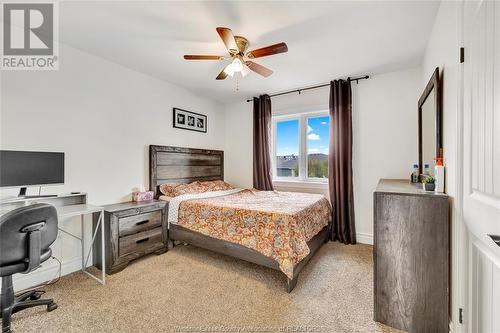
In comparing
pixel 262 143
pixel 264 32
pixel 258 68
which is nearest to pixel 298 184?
pixel 262 143

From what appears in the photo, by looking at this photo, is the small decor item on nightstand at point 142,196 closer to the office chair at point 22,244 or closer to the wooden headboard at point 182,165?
the wooden headboard at point 182,165

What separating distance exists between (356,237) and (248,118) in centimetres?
279

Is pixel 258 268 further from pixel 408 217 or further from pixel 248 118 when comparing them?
pixel 248 118

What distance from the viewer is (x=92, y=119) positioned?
262cm

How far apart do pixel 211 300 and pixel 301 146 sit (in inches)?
110

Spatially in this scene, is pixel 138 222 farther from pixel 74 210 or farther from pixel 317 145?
pixel 317 145

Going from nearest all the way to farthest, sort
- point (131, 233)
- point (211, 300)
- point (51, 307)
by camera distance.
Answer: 1. point (51, 307)
2. point (211, 300)
3. point (131, 233)

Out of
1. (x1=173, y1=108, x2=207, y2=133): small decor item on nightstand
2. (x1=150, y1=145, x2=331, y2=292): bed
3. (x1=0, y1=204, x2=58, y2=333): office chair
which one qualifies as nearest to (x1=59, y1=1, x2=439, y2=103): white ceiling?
(x1=173, y1=108, x2=207, y2=133): small decor item on nightstand

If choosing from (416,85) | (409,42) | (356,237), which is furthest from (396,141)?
(356,237)

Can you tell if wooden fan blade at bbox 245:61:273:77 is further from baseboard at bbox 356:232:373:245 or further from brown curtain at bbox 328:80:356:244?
baseboard at bbox 356:232:373:245

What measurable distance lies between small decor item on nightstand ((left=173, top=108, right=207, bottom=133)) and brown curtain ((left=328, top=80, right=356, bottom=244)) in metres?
2.28

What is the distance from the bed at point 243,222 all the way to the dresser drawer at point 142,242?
0.21 metres

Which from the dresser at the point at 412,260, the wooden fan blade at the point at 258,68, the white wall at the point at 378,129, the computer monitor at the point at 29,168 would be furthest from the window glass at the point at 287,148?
the computer monitor at the point at 29,168

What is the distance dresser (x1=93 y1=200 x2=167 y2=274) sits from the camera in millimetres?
2383
